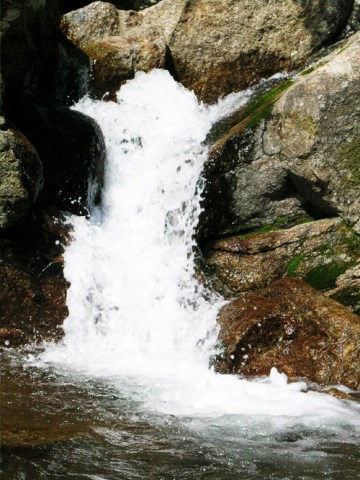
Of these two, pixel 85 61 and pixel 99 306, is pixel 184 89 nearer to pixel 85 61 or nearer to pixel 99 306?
pixel 85 61

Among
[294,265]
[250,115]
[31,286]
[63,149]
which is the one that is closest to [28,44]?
[63,149]

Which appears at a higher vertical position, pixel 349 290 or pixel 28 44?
pixel 28 44

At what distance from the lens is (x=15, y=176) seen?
7.77m

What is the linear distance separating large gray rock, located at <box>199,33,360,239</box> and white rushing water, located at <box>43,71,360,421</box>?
424 millimetres

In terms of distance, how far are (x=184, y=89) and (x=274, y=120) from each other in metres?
4.01

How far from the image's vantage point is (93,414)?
5289 mm

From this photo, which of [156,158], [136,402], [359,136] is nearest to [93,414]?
[136,402]

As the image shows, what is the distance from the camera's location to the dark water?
4.15 meters

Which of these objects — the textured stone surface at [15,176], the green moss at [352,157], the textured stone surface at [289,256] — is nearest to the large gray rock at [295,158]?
the green moss at [352,157]

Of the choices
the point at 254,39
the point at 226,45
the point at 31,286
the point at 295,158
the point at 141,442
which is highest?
the point at 254,39

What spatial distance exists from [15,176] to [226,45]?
6.43 m

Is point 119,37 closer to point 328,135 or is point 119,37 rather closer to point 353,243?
point 328,135

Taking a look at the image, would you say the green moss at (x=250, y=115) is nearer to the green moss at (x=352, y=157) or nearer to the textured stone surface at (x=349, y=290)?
the green moss at (x=352, y=157)

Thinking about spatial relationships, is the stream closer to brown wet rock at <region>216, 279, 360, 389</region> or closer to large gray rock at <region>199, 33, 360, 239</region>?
brown wet rock at <region>216, 279, 360, 389</region>
